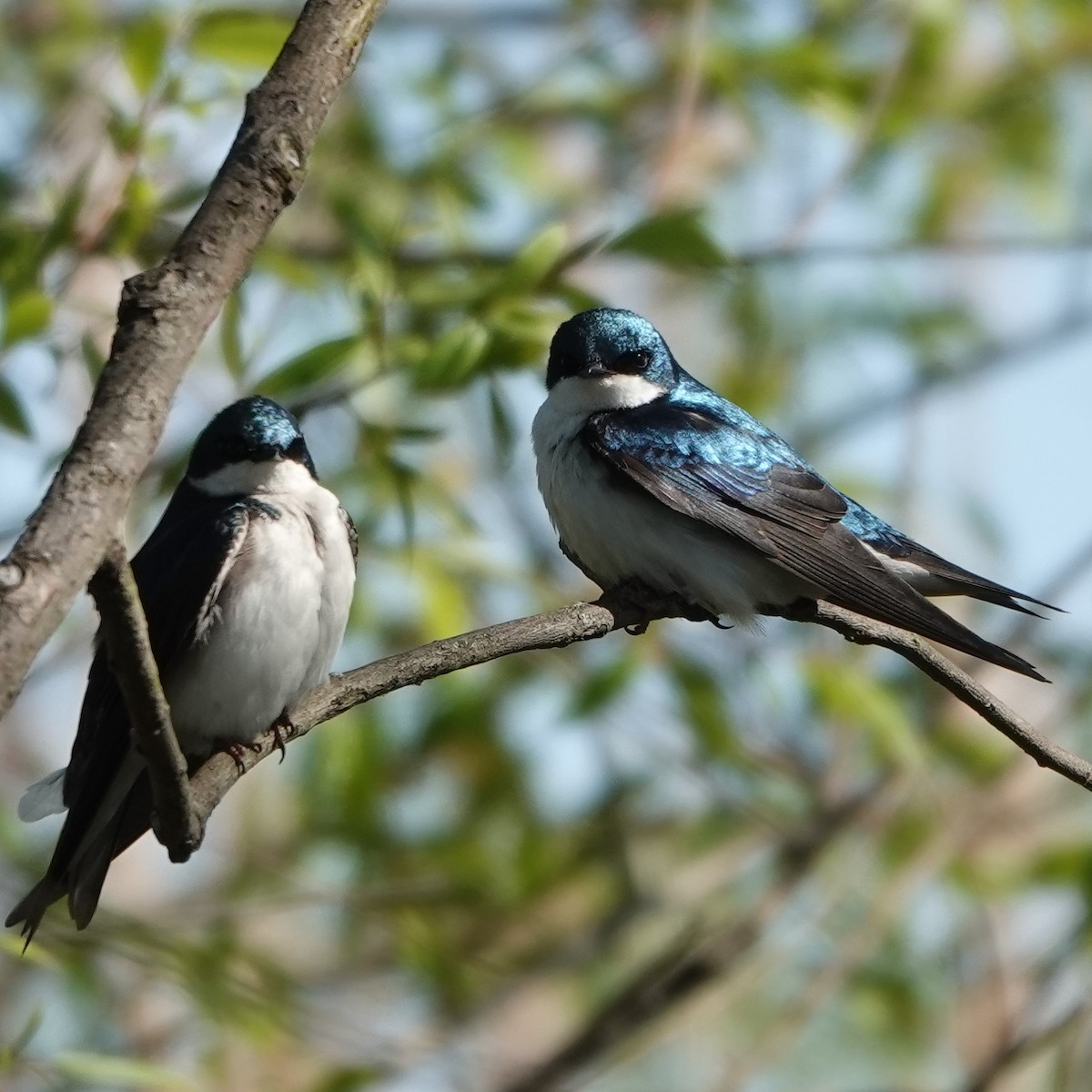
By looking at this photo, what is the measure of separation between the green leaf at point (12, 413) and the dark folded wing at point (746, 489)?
1.22m

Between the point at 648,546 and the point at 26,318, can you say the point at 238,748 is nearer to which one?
the point at 26,318

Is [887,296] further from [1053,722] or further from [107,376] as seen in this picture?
[107,376]

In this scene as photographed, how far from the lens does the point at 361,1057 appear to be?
5.20 metres

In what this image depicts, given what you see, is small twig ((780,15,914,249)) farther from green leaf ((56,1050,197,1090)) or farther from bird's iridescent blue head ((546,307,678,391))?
green leaf ((56,1050,197,1090))

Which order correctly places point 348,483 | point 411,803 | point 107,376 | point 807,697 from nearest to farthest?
point 107,376
point 348,483
point 807,697
point 411,803

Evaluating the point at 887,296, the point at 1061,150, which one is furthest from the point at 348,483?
the point at 1061,150

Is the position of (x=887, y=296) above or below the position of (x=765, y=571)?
above

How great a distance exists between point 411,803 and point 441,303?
349cm

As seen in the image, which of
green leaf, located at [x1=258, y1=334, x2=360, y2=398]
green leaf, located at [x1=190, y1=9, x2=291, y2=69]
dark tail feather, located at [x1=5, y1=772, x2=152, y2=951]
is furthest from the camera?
green leaf, located at [x1=190, y1=9, x2=291, y2=69]

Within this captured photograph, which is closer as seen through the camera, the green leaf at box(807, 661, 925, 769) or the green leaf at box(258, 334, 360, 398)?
the green leaf at box(258, 334, 360, 398)

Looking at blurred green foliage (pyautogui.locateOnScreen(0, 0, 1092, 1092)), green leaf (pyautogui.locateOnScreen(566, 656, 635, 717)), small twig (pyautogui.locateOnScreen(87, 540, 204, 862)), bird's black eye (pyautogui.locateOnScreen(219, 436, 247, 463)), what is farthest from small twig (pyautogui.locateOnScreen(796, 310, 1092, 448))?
small twig (pyautogui.locateOnScreen(87, 540, 204, 862))

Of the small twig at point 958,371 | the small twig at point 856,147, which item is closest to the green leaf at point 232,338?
the small twig at point 856,147

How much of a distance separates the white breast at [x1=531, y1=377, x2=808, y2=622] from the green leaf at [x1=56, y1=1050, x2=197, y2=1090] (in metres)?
1.37

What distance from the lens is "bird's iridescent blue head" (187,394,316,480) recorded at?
12.4 feet
